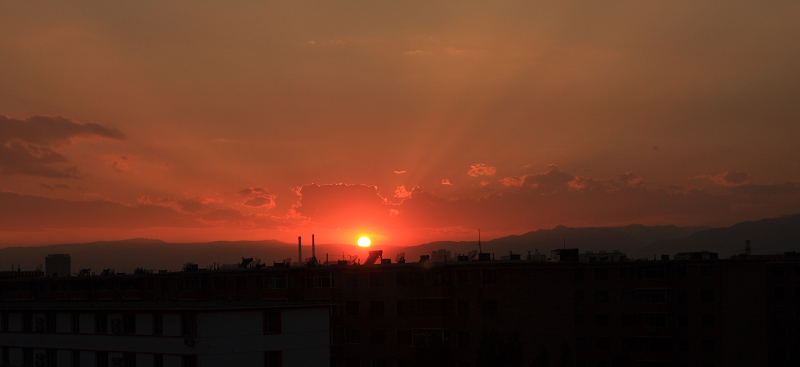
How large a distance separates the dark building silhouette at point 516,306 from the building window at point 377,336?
115 mm

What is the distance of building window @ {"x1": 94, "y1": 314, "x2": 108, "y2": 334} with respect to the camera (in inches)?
2272

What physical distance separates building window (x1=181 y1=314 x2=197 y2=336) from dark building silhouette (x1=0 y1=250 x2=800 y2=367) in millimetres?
16240

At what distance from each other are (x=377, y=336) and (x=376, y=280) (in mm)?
5542

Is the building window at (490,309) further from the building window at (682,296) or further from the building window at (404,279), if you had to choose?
the building window at (682,296)

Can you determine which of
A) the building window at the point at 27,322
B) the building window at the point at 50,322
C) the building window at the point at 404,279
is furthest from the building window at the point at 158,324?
the building window at the point at 404,279

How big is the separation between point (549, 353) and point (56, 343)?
45.8 m

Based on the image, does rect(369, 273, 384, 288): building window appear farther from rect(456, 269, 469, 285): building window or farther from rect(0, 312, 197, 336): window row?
rect(0, 312, 197, 336): window row

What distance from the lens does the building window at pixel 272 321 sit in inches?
2154

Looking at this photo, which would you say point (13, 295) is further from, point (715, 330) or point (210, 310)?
point (715, 330)

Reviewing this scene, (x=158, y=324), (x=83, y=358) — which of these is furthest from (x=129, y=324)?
(x=83, y=358)

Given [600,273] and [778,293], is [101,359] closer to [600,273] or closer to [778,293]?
[600,273]

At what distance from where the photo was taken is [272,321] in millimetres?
55031

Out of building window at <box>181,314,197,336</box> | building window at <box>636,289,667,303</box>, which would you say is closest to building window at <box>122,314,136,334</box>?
building window at <box>181,314,197,336</box>

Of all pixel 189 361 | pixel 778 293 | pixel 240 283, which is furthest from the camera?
pixel 778 293
